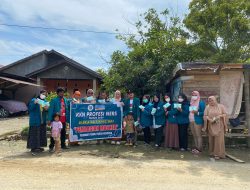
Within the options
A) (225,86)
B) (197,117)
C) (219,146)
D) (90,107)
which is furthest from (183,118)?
(90,107)

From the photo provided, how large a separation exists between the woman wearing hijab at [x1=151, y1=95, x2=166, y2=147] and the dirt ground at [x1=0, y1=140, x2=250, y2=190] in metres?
0.49

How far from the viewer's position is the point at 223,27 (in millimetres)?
19625

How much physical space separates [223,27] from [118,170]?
47.7ft

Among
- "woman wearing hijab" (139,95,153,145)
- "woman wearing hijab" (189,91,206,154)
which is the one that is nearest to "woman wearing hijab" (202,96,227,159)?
"woman wearing hijab" (189,91,206,154)

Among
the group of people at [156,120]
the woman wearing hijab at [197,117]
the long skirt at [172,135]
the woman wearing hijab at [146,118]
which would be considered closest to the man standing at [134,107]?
the group of people at [156,120]

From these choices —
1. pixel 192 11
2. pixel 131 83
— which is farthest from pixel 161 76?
pixel 192 11

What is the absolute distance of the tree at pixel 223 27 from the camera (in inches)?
753

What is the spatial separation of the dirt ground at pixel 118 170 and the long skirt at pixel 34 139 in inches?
9.8

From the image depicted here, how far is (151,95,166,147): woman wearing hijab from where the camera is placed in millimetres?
10266

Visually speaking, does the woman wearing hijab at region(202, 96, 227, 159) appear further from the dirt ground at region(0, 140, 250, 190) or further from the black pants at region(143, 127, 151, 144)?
the black pants at region(143, 127, 151, 144)

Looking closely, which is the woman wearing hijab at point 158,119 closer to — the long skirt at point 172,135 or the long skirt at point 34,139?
the long skirt at point 172,135

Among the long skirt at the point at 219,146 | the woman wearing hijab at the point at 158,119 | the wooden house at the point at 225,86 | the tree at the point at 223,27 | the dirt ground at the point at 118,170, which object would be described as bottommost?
the dirt ground at the point at 118,170

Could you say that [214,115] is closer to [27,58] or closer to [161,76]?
[161,76]

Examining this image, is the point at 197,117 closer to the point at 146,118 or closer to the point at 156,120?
the point at 156,120
